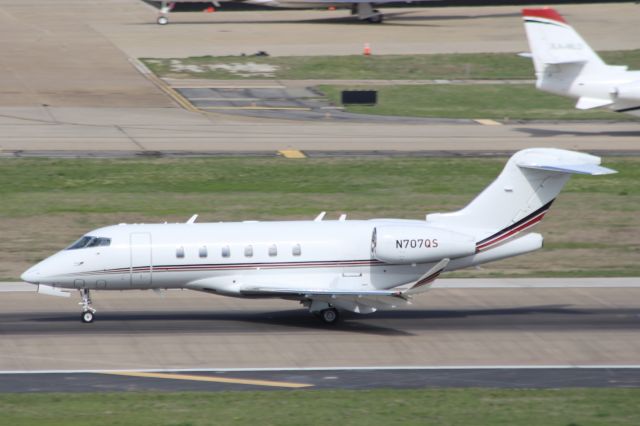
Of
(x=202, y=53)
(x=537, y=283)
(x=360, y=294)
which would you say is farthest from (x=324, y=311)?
(x=202, y=53)

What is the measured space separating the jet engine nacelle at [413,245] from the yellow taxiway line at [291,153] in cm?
2436

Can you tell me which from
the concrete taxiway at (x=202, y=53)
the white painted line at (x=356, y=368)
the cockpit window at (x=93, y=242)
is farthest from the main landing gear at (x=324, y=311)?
the concrete taxiway at (x=202, y=53)

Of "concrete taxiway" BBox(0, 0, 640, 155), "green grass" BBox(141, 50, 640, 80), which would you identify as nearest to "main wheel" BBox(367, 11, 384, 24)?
"concrete taxiway" BBox(0, 0, 640, 155)

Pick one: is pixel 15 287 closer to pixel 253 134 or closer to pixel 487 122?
pixel 253 134

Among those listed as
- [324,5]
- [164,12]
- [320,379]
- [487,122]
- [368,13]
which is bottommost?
[320,379]

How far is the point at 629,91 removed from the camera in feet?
192

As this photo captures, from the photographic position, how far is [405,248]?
1184 inches

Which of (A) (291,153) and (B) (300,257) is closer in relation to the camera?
(B) (300,257)

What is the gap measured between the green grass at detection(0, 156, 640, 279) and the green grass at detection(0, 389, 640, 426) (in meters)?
13.5

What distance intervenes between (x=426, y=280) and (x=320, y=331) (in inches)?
124

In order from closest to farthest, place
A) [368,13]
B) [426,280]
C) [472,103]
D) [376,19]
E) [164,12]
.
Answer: [426,280], [472,103], [164,12], [368,13], [376,19]

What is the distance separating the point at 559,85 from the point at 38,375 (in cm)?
3962

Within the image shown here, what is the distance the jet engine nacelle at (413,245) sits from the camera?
98.6 feet

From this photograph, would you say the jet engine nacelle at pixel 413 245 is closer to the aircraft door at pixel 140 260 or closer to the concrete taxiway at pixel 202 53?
the aircraft door at pixel 140 260
